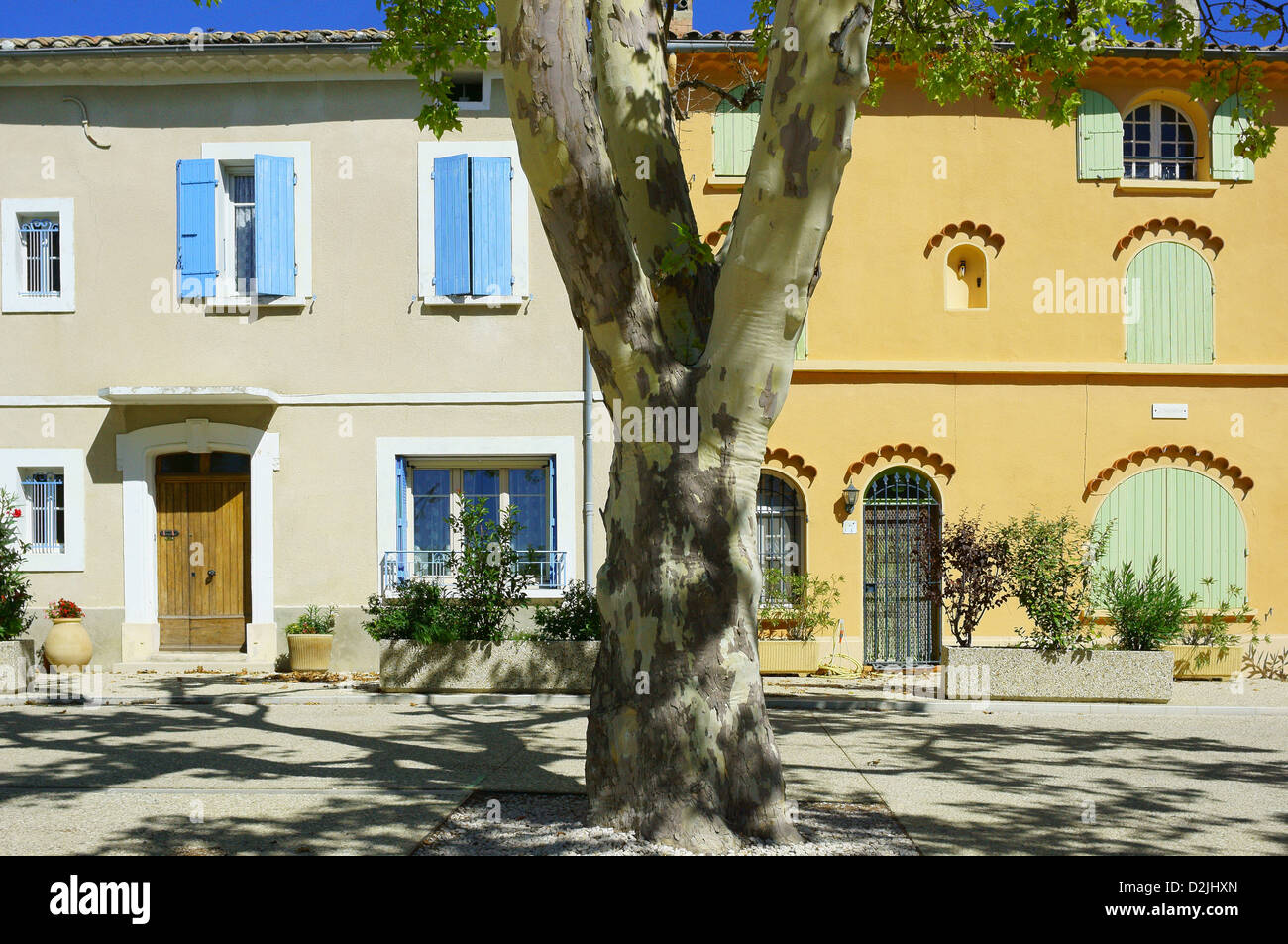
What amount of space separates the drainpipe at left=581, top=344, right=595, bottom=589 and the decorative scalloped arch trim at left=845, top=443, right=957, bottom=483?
3247mm

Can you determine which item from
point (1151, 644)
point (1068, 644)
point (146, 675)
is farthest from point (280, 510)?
point (1151, 644)

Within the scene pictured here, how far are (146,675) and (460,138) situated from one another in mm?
7376

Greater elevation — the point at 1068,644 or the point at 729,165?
the point at 729,165

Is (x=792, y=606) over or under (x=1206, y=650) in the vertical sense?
over

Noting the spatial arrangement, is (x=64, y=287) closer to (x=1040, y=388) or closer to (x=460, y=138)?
(x=460, y=138)

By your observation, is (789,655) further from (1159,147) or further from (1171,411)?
(1159,147)

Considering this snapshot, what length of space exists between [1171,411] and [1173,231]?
233 centimetres

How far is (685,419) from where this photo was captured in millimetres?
5531

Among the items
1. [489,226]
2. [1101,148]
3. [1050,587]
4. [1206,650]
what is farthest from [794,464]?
[1101,148]

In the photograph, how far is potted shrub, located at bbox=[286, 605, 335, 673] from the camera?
13047 millimetres

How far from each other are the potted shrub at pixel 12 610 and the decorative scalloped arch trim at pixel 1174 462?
491 inches

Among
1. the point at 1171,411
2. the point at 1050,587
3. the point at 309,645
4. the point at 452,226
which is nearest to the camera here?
the point at 1050,587

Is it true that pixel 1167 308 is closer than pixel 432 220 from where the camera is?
No

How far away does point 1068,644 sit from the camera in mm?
11117
